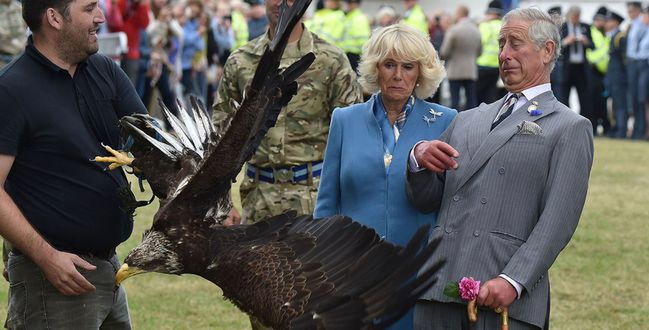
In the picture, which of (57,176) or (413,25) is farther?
(413,25)

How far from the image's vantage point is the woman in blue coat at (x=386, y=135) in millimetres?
5305

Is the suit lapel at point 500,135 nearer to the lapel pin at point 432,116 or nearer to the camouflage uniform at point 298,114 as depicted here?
the lapel pin at point 432,116

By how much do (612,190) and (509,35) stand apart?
1074 cm

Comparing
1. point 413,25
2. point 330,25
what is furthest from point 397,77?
point 330,25

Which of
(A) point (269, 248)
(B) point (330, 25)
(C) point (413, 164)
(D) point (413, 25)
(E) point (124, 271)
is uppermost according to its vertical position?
(C) point (413, 164)

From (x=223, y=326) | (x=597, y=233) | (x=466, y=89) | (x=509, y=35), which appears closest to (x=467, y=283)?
(x=509, y=35)

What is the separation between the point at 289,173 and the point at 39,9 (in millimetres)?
2094

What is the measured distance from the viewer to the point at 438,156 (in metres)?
4.59

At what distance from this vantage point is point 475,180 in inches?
187

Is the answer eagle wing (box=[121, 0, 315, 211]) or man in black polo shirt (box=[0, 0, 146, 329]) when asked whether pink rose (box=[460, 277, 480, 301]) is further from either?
man in black polo shirt (box=[0, 0, 146, 329])

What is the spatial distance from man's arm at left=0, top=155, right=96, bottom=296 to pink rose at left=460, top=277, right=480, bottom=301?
156 cm

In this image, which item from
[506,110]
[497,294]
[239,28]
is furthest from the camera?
[239,28]

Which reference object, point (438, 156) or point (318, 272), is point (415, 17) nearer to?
point (318, 272)

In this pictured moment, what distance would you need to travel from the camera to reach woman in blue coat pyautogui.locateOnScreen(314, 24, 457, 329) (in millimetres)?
5305
